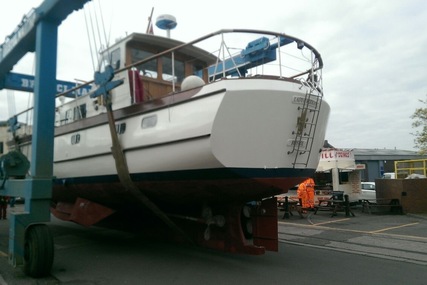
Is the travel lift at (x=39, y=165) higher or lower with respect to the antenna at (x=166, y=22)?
lower

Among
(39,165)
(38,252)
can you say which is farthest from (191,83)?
(38,252)

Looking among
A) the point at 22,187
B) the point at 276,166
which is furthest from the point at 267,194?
the point at 22,187

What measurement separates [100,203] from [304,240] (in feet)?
14.6

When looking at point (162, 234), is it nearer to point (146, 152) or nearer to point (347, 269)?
point (146, 152)

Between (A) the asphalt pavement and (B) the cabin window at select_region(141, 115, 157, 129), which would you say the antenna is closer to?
(B) the cabin window at select_region(141, 115, 157, 129)

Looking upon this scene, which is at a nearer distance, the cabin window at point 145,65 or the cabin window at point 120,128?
the cabin window at point 120,128

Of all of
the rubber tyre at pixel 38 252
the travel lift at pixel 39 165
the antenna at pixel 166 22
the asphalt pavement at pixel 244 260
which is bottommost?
the asphalt pavement at pixel 244 260

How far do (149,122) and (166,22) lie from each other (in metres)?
3.02

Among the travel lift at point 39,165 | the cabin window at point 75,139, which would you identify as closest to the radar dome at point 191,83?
the travel lift at point 39,165

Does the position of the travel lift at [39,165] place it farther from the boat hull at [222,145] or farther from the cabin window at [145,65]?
the cabin window at [145,65]

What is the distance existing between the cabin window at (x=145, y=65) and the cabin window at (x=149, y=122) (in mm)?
1474

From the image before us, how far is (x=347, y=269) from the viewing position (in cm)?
597

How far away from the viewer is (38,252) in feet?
18.2

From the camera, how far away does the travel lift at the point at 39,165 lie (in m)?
5.69
